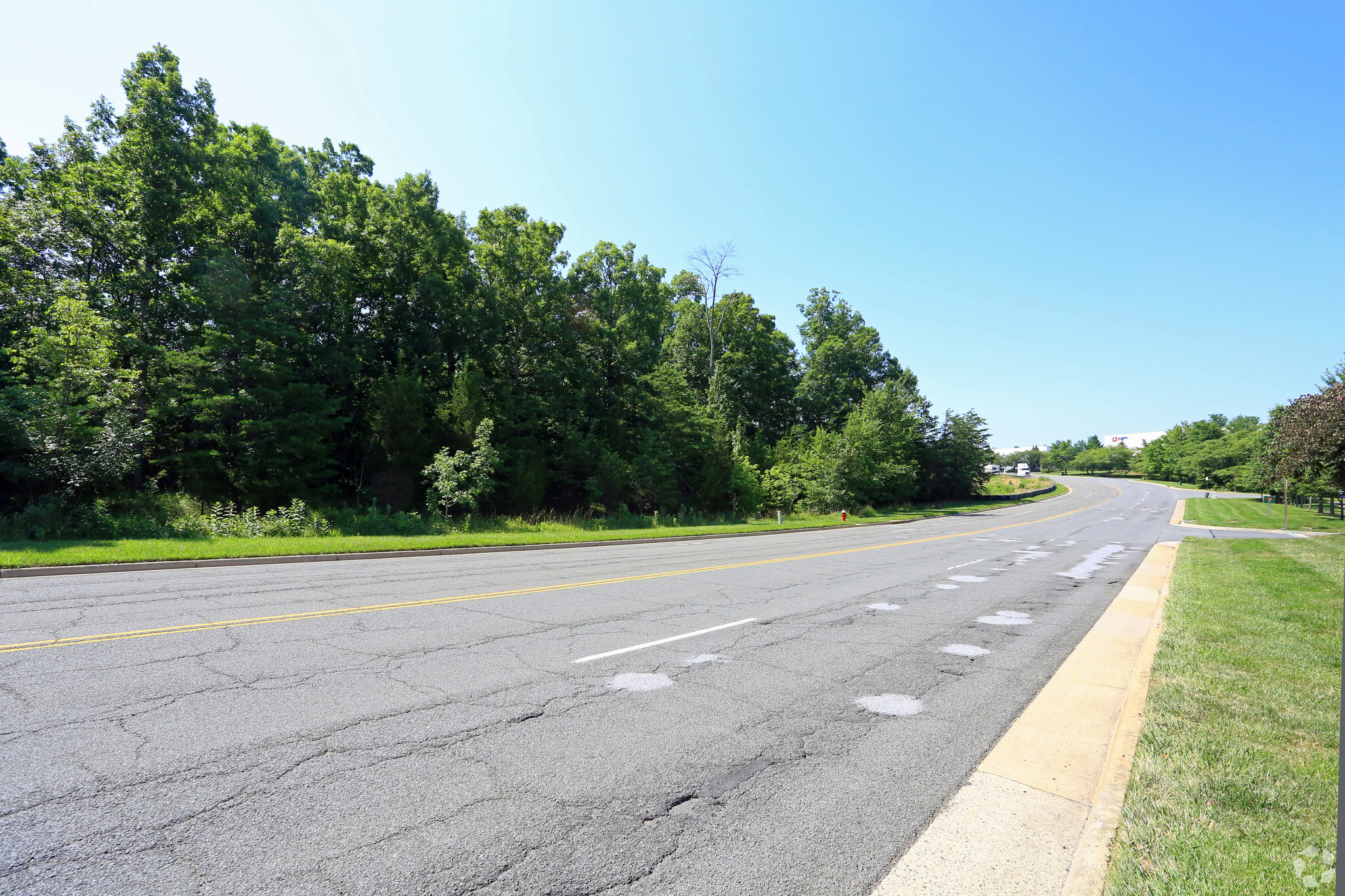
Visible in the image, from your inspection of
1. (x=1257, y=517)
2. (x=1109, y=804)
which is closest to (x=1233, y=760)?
(x=1109, y=804)

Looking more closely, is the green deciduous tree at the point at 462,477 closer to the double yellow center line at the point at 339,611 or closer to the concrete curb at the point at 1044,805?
the double yellow center line at the point at 339,611

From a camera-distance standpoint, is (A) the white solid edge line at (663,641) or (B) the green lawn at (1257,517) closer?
(A) the white solid edge line at (663,641)

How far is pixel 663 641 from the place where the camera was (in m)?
6.85

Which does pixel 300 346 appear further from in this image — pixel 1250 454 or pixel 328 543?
pixel 1250 454

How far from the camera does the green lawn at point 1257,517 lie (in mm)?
33344

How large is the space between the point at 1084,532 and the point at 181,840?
3340 cm

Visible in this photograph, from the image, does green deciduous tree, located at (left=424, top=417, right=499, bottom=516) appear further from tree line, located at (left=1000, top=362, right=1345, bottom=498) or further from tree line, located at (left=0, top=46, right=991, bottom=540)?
tree line, located at (left=1000, top=362, right=1345, bottom=498)

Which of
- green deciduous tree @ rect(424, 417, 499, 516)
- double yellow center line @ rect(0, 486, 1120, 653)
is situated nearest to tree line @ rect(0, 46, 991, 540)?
green deciduous tree @ rect(424, 417, 499, 516)

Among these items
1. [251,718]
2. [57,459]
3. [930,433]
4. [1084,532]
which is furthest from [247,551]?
[930,433]

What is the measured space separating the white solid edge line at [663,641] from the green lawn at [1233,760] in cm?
427

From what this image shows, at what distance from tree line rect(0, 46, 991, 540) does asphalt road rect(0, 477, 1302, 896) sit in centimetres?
1218

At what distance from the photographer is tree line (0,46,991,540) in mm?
18516

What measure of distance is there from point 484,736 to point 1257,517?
54.1 metres

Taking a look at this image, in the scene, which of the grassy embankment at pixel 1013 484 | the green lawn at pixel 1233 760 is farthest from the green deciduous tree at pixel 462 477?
the grassy embankment at pixel 1013 484
